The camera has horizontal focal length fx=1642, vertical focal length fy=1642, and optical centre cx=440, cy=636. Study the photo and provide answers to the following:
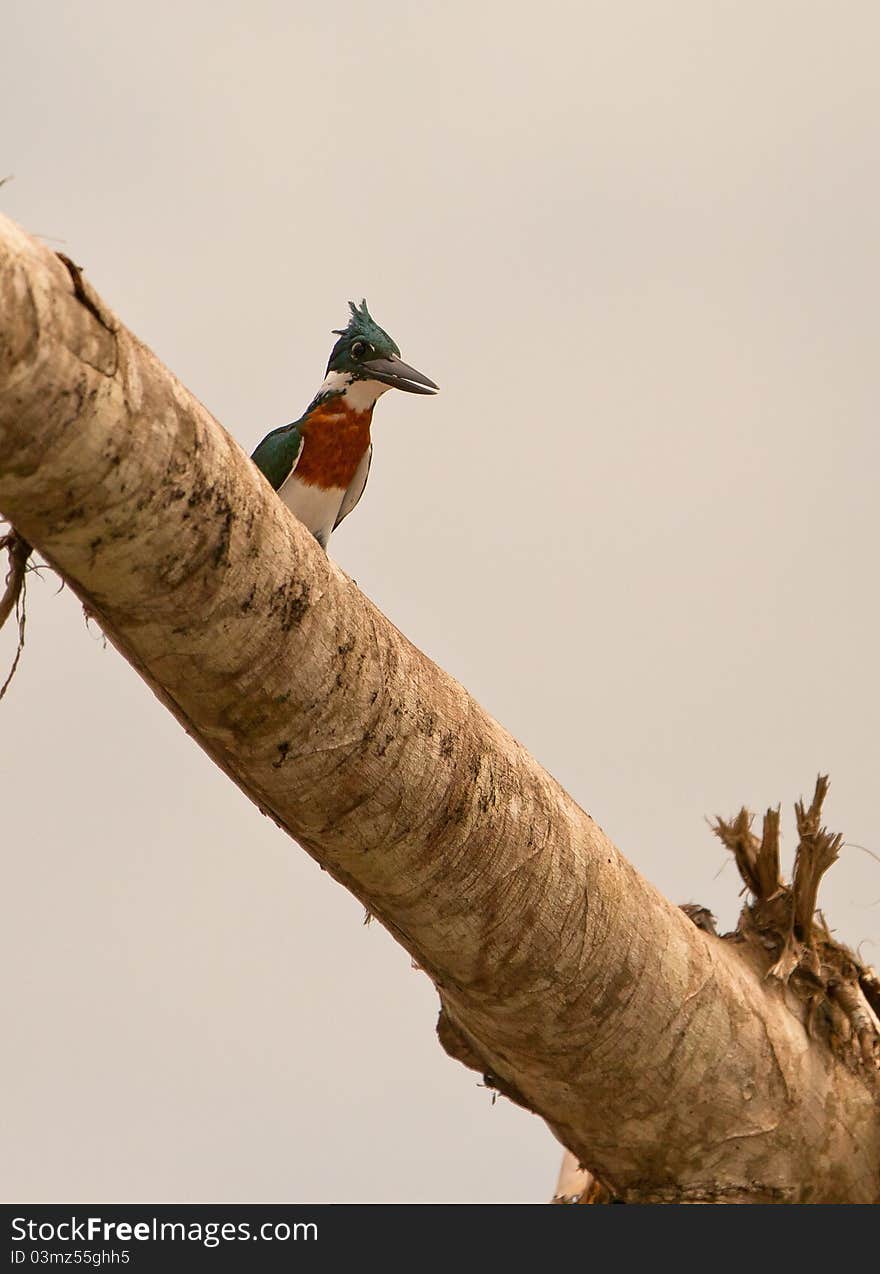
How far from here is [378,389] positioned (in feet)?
22.6

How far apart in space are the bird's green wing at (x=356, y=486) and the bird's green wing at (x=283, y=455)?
11.8 inches

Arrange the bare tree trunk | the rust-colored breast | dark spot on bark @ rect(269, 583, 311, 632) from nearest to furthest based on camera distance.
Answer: the bare tree trunk < dark spot on bark @ rect(269, 583, 311, 632) < the rust-colored breast

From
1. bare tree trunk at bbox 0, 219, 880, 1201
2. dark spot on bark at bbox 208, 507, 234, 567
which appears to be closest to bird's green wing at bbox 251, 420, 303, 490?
bare tree trunk at bbox 0, 219, 880, 1201

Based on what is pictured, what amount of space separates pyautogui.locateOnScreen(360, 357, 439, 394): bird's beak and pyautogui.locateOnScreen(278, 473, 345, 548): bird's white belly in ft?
1.80

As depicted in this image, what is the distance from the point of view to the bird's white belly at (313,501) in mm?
6961

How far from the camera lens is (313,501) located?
7.00 m

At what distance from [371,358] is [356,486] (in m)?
0.64

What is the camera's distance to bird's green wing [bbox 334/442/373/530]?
7152 mm

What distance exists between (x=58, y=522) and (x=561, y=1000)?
2.41m

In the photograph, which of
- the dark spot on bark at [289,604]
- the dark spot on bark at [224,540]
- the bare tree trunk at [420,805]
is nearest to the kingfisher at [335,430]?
the bare tree trunk at [420,805]

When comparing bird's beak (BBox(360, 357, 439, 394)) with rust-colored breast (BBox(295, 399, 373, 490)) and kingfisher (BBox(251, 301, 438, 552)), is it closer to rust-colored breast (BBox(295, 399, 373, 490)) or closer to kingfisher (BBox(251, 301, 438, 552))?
kingfisher (BBox(251, 301, 438, 552))

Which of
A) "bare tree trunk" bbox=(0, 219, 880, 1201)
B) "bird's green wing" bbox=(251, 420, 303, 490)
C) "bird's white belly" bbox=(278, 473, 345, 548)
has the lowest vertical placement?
"bare tree trunk" bbox=(0, 219, 880, 1201)

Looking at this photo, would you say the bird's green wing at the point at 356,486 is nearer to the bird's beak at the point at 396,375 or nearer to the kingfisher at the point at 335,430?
the kingfisher at the point at 335,430

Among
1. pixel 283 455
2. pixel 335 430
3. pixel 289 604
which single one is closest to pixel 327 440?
pixel 335 430
